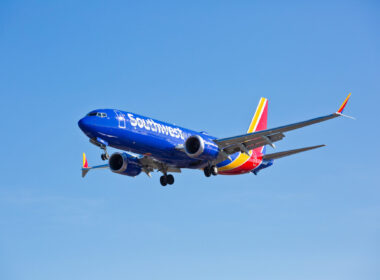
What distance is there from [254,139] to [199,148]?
4.50m

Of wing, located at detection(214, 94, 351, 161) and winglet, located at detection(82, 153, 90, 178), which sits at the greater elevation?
winglet, located at detection(82, 153, 90, 178)

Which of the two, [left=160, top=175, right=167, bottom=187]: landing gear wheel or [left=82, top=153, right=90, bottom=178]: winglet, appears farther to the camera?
[left=82, top=153, right=90, bottom=178]: winglet

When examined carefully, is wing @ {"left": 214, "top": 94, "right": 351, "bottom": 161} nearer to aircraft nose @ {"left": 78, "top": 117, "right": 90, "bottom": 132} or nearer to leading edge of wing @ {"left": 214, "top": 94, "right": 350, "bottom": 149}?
leading edge of wing @ {"left": 214, "top": 94, "right": 350, "bottom": 149}

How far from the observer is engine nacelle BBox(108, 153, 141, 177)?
50.8 m

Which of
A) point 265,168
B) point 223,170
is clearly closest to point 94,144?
point 223,170

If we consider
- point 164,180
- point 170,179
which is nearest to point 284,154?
point 170,179

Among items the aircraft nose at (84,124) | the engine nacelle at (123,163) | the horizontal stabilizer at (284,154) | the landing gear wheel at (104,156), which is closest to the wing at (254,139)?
the horizontal stabilizer at (284,154)

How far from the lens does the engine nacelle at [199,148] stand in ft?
151

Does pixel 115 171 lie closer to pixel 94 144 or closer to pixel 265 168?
pixel 94 144

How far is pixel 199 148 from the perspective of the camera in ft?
151

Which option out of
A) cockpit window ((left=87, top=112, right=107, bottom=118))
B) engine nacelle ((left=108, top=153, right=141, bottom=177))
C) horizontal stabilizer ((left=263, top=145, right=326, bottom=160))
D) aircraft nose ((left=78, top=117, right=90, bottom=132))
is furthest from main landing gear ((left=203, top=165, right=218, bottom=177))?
aircraft nose ((left=78, top=117, right=90, bottom=132))

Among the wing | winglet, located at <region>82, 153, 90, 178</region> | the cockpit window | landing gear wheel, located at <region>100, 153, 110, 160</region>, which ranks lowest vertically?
landing gear wheel, located at <region>100, 153, 110, 160</region>

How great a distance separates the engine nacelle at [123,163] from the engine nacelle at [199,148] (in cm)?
A: 681

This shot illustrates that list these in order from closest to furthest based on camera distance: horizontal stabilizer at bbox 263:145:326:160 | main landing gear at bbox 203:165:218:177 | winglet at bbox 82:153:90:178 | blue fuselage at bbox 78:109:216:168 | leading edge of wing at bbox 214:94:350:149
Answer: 1. leading edge of wing at bbox 214:94:350:149
2. blue fuselage at bbox 78:109:216:168
3. horizontal stabilizer at bbox 263:145:326:160
4. main landing gear at bbox 203:165:218:177
5. winglet at bbox 82:153:90:178
